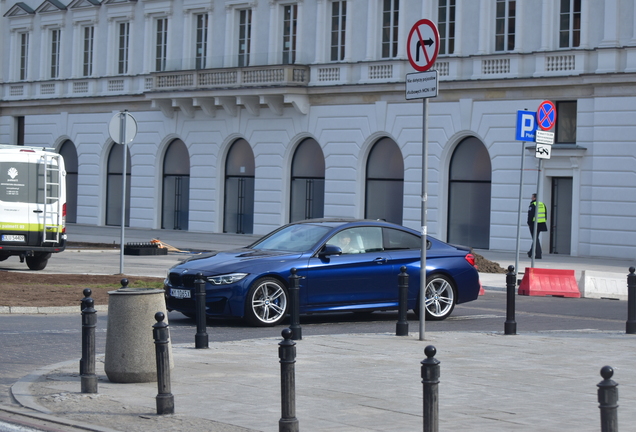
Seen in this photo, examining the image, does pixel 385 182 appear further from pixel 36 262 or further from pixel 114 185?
pixel 36 262

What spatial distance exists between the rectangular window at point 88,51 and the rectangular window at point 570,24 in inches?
903

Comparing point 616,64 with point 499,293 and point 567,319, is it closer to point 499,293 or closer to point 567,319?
point 499,293

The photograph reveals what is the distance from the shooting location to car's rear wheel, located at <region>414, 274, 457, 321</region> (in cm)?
1545

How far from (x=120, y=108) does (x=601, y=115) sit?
22.2 meters

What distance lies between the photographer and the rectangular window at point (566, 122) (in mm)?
33406

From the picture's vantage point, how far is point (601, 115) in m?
32.2

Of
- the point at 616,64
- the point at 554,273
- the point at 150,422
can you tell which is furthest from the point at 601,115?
the point at 150,422

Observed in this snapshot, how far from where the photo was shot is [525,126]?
21.8 metres

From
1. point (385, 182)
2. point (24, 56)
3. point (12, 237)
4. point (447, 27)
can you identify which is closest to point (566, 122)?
point (447, 27)

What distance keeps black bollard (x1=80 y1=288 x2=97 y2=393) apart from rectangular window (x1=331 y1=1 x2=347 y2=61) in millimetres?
30651

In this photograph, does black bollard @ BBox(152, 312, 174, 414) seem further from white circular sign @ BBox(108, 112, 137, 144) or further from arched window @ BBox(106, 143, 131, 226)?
arched window @ BBox(106, 143, 131, 226)

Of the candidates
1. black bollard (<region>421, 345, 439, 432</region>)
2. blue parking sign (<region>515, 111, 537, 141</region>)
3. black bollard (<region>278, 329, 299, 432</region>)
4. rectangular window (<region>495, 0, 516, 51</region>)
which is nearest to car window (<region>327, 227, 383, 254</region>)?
blue parking sign (<region>515, 111, 537, 141</region>)

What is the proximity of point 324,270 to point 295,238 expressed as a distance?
899mm

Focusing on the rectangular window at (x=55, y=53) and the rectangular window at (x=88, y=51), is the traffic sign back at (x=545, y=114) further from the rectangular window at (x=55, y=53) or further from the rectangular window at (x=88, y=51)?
the rectangular window at (x=55, y=53)
